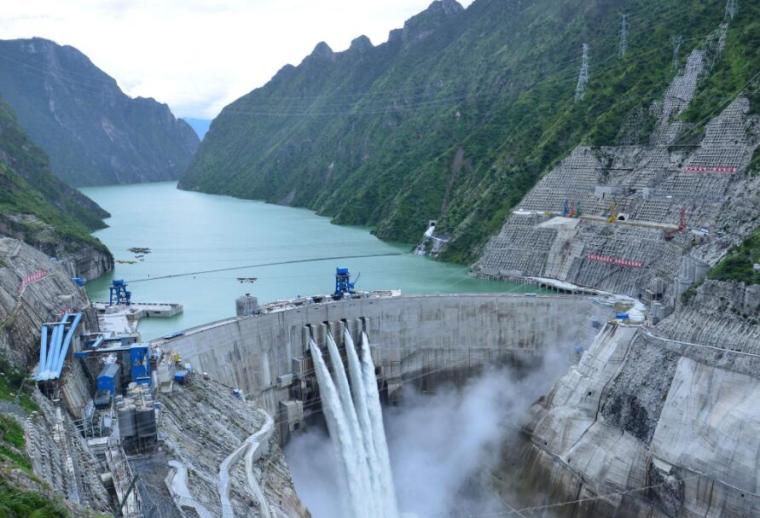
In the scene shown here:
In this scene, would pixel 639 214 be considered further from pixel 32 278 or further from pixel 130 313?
pixel 32 278

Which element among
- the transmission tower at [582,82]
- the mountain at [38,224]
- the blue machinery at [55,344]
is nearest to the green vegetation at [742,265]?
the blue machinery at [55,344]

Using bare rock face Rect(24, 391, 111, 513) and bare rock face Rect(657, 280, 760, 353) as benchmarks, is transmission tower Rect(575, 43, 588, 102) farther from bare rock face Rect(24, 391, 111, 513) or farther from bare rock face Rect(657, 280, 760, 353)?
bare rock face Rect(24, 391, 111, 513)

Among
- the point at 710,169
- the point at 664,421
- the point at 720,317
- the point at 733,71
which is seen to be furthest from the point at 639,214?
the point at 664,421

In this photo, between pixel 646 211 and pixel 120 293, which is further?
pixel 646 211

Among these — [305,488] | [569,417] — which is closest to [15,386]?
[305,488]

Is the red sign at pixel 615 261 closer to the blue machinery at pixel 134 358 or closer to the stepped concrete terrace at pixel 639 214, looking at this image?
the stepped concrete terrace at pixel 639 214

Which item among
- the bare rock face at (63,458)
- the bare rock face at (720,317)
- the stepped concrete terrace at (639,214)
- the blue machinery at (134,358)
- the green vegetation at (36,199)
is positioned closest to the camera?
the bare rock face at (63,458)

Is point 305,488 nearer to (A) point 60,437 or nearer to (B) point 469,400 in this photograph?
(B) point 469,400
